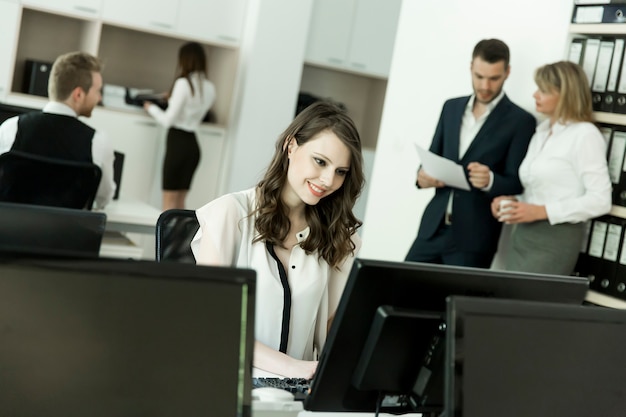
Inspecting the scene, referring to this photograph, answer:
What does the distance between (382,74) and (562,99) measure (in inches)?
142

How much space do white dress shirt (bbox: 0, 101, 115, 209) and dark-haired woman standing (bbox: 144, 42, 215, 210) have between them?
2.40 m

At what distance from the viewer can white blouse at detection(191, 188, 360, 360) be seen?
7.32 ft

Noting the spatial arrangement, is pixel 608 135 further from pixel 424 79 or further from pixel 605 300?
pixel 424 79

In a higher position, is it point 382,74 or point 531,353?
point 382,74

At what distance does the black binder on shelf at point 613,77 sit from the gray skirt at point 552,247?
1.61ft

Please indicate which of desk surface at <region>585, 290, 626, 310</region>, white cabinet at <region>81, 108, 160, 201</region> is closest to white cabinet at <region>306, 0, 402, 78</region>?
white cabinet at <region>81, 108, 160, 201</region>

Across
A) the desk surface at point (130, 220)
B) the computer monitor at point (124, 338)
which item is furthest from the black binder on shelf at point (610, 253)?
the computer monitor at point (124, 338)

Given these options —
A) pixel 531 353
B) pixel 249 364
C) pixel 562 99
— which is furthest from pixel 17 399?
pixel 562 99

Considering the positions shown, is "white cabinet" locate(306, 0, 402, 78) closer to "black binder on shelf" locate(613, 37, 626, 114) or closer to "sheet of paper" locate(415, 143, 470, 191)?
"sheet of paper" locate(415, 143, 470, 191)

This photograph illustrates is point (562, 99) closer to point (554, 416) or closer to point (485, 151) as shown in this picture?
point (485, 151)

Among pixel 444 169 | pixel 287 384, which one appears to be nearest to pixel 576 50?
pixel 444 169

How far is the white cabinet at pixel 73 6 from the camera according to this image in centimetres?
587

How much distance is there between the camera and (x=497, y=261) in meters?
4.08

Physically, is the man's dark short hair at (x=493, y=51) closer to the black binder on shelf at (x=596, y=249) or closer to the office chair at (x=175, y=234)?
the black binder on shelf at (x=596, y=249)
